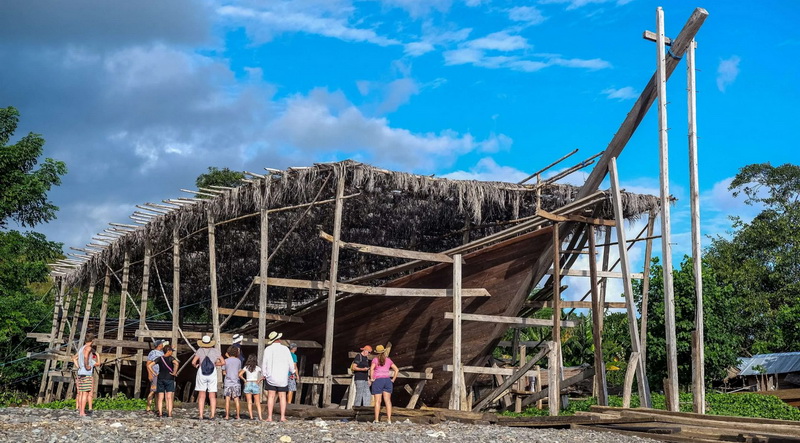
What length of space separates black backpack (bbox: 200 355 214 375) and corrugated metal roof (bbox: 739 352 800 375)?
76.1ft

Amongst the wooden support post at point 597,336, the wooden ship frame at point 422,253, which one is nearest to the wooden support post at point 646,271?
the wooden ship frame at point 422,253

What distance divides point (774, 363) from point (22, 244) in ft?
88.2

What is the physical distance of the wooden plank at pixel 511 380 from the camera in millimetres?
14141

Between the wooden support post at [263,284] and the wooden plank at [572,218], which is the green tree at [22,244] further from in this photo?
the wooden plank at [572,218]

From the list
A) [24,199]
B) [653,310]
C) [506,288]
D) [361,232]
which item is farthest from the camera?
[24,199]

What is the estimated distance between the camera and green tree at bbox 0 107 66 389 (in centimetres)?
2586

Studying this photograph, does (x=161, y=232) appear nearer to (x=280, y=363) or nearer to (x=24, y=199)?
(x=280, y=363)

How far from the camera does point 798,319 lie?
31031mm

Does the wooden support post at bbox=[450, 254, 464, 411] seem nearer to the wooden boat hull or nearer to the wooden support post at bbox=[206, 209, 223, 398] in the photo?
the wooden boat hull

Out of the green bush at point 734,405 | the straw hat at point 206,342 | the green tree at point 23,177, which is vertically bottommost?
the green bush at point 734,405

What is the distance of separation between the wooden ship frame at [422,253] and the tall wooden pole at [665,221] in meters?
0.05

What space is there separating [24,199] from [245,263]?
1159 centimetres

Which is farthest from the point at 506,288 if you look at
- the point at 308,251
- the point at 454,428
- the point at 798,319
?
the point at 798,319

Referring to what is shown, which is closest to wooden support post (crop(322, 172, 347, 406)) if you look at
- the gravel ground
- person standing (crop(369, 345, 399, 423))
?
the gravel ground
